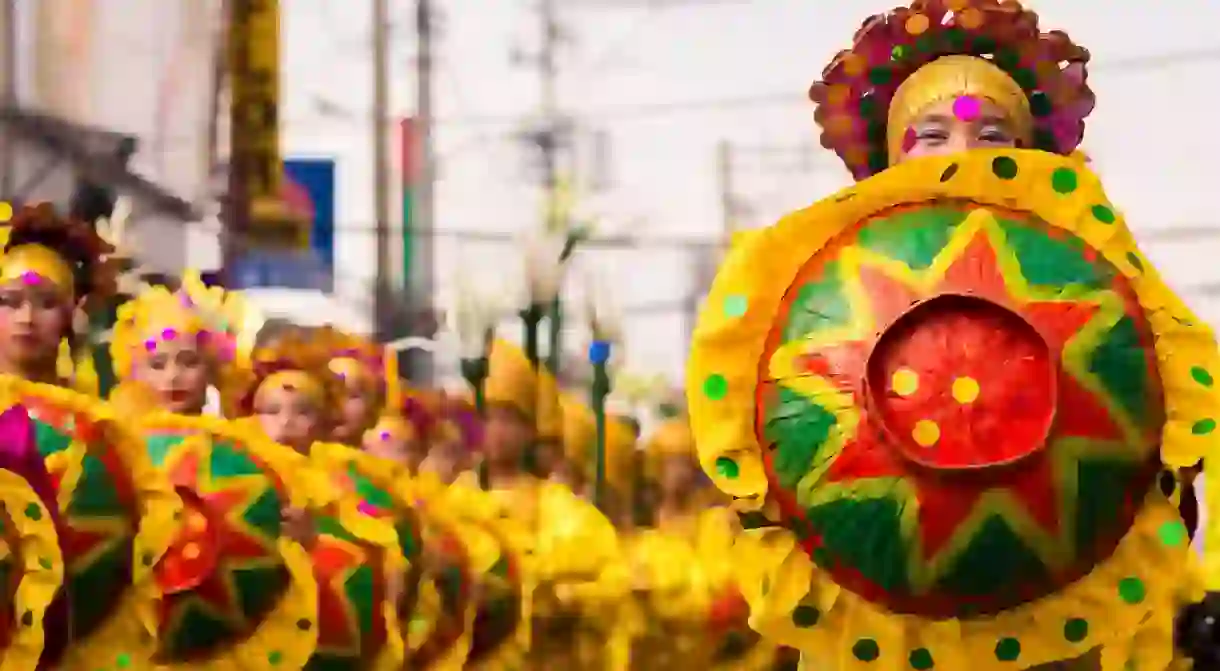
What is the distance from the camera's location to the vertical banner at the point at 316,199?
1.30 m

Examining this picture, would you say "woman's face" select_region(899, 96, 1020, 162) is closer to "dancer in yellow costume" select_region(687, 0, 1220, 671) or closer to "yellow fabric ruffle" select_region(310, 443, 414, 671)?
"dancer in yellow costume" select_region(687, 0, 1220, 671)

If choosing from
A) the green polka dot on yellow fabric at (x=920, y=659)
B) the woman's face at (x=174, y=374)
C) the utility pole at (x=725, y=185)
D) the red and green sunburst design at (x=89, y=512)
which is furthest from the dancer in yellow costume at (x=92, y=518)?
the green polka dot on yellow fabric at (x=920, y=659)

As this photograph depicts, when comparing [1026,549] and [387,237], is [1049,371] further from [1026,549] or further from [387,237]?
[387,237]

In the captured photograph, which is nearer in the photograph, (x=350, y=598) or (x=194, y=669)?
(x=194, y=669)

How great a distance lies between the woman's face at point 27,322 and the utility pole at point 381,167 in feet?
0.86

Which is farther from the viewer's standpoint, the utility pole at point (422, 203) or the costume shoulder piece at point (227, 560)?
the utility pole at point (422, 203)

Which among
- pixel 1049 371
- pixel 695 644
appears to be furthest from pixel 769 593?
pixel 695 644

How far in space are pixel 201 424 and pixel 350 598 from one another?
7.7 inches

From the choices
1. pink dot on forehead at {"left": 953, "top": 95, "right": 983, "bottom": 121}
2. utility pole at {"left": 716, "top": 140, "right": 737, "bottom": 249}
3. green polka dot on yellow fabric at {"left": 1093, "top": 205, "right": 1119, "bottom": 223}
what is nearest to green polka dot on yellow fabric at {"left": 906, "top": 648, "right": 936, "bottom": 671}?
green polka dot on yellow fabric at {"left": 1093, "top": 205, "right": 1119, "bottom": 223}

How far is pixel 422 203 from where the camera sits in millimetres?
1301

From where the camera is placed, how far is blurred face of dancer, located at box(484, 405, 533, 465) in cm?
130

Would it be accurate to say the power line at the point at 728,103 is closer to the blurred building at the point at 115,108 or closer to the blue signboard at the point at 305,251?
the blue signboard at the point at 305,251

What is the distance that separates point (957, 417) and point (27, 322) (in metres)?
0.81

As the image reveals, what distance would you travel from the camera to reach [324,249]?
4.27 ft
